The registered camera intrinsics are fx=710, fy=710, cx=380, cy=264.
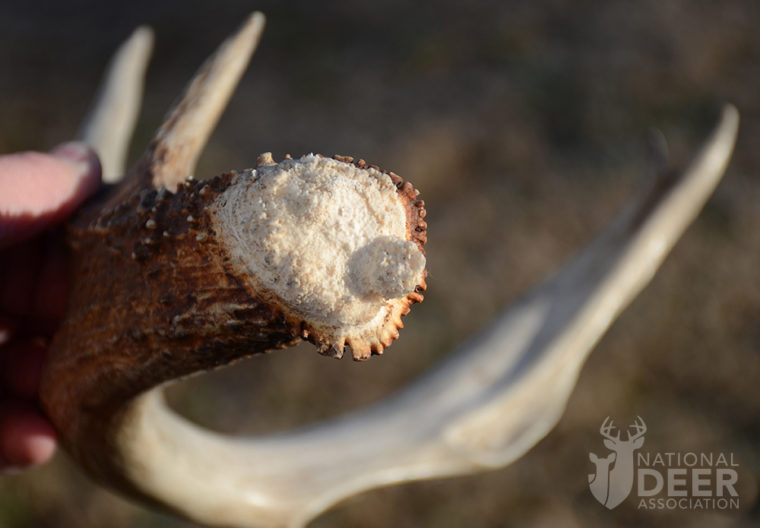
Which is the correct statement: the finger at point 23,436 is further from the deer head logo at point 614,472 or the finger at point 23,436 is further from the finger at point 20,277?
the deer head logo at point 614,472

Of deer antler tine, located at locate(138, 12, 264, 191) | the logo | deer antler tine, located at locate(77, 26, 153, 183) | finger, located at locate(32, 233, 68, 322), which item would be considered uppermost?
deer antler tine, located at locate(138, 12, 264, 191)

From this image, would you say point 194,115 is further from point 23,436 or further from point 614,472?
point 614,472

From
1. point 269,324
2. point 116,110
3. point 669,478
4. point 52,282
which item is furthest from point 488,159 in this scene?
point 269,324

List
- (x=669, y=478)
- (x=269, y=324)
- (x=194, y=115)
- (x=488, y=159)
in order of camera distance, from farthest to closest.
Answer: (x=488, y=159)
(x=669, y=478)
(x=194, y=115)
(x=269, y=324)

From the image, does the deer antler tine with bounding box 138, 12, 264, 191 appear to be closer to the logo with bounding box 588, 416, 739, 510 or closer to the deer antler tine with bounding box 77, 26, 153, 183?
the deer antler tine with bounding box 77, 26, 153, 183

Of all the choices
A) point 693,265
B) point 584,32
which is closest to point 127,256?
point 693,265

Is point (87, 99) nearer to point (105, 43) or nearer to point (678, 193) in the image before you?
point (105, 43)

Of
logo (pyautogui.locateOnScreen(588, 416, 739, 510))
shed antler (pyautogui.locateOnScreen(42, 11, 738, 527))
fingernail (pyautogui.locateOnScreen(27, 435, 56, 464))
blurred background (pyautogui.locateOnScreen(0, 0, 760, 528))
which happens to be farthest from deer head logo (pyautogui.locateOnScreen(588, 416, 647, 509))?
fingernail (pyautogui.locateOnScreen(27, 435, 56, 464))
